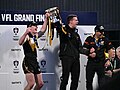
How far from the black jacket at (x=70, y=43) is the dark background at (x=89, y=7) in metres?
5.88

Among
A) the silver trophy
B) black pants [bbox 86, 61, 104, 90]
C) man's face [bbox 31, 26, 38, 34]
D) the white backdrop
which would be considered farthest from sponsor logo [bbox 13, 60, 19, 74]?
black pants [bbox 86, 61, 104, 90]

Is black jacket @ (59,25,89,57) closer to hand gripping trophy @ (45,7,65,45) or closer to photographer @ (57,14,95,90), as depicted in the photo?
photographer @ (57,14,95,90)

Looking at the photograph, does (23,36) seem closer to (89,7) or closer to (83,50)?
(83,50)

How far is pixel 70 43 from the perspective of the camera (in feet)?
21.5

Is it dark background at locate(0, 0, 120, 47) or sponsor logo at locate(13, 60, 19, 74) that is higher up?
dark background at locate(0, 0, 120, 47)

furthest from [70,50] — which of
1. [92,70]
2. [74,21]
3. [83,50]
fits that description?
[92,70]

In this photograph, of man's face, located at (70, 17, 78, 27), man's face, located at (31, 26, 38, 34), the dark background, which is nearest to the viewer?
man's face, located at (70, 17, 78, 27)

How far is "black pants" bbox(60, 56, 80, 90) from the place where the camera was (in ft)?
21.5

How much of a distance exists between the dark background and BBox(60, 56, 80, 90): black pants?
5.93m

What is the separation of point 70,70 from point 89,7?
21.1 feet

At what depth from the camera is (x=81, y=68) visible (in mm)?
7027

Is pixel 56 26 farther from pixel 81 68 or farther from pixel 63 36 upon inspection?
pixel 81 68

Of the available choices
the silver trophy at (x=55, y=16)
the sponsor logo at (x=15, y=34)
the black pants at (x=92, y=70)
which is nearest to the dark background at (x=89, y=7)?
the black pants at (x=92, y=70)

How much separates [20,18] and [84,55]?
1582mm
